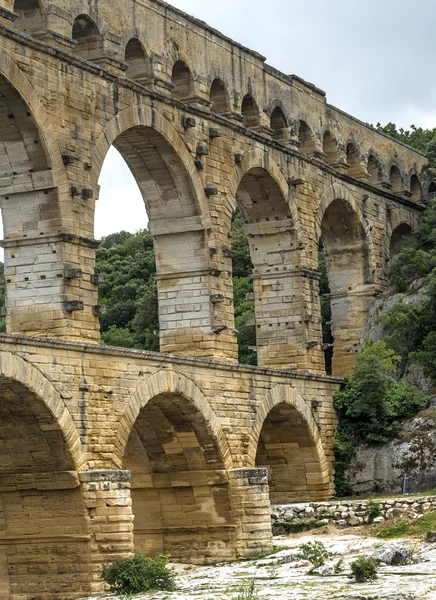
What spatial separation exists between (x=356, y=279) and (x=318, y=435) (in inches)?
325

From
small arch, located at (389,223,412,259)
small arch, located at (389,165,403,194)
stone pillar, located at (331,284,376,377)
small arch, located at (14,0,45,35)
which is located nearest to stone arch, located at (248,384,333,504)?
stone pillar, located at (331,284,376,377)

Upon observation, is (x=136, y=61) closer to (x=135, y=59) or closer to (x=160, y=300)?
(x=135, y=59)

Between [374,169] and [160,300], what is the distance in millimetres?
14679

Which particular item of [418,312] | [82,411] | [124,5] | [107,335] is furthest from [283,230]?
[107,335]

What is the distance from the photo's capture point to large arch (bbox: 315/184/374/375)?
157 feet

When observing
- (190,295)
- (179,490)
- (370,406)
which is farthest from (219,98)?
(179,490)

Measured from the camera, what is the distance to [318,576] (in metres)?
29.2

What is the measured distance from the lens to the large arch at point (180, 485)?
3538 centimetres

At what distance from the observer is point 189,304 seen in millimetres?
38031

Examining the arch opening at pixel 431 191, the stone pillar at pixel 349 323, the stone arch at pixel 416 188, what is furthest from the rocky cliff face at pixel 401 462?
the arch opening at pixel 431 191

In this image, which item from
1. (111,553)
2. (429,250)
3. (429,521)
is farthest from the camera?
(429,250)

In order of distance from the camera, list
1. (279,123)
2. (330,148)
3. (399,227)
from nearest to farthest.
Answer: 1. (279,123)
2. (330,148)
3. (399,227)

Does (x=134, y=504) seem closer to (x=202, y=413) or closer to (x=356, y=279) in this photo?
(x=202, y=413)

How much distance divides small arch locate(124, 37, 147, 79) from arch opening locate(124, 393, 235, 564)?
8212 mm
